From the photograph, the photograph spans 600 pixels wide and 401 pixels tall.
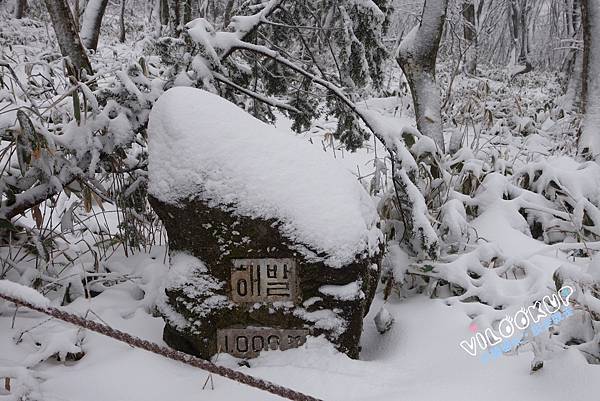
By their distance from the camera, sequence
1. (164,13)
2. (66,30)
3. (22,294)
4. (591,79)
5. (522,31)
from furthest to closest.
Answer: (522,31) < (164,13) < (591,79) < (66,30) < (22,294)

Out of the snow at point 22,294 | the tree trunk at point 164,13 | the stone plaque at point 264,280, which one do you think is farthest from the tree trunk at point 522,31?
the snow at point 22,294

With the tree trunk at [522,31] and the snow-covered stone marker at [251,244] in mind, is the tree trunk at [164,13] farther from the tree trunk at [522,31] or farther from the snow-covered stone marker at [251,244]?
the tree trunk at [522,31]

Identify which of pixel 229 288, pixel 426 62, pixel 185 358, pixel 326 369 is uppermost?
pixel 426 62

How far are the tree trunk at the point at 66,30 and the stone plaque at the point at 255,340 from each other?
2.13 m

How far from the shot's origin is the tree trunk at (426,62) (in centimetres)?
329

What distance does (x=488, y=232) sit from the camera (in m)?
2.88

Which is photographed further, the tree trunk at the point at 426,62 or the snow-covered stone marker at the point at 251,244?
the tree trunk at the point at 426,62

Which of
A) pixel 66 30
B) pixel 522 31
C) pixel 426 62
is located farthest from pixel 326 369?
pixel 522 31

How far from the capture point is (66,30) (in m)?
3.21

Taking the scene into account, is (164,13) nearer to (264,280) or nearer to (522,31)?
(264,280)

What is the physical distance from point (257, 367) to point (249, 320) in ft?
0.58

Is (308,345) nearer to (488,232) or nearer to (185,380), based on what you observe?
(185,380)

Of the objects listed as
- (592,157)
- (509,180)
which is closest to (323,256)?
(509,180)

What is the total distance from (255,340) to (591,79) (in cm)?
380
